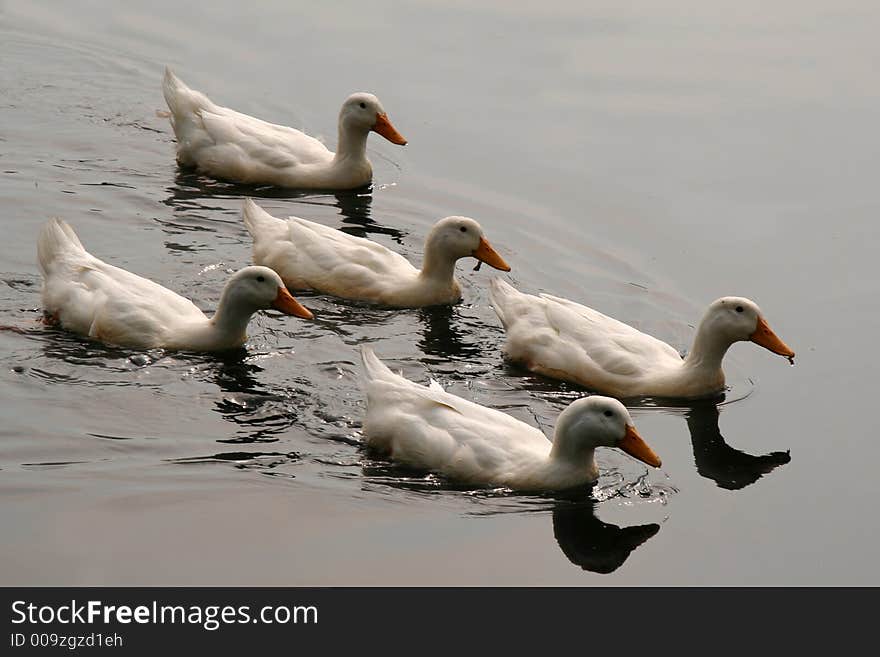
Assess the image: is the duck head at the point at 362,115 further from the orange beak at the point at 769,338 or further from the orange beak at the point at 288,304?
the orange beak at the point at 769,338

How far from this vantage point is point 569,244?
14922 mm

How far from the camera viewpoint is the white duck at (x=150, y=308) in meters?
11.9

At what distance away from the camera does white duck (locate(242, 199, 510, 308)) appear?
13406mm

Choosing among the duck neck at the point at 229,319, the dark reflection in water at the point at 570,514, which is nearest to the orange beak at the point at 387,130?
the duck neck at the point at 229,319

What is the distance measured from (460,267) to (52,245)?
3.95m

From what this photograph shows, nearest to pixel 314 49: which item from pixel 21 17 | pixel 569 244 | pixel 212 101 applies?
pixel 212 101

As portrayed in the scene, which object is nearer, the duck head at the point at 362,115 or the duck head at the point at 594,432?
the duck head at the point at 594,432

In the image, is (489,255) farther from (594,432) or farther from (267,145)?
(594,432)

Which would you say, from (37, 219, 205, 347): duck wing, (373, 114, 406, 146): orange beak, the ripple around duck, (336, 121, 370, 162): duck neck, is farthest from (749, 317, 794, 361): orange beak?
(336, 121, 370, 162): duck neck

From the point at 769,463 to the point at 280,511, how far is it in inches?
144

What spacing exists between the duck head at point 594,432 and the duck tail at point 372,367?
1.37 m

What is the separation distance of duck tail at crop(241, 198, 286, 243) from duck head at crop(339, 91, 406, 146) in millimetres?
2290

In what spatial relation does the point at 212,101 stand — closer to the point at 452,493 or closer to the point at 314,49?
the point at 314,49

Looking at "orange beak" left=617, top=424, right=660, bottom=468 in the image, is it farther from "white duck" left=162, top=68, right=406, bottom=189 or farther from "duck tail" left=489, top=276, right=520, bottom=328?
"white duck" left=162, top=68, right=406, bottom=189
